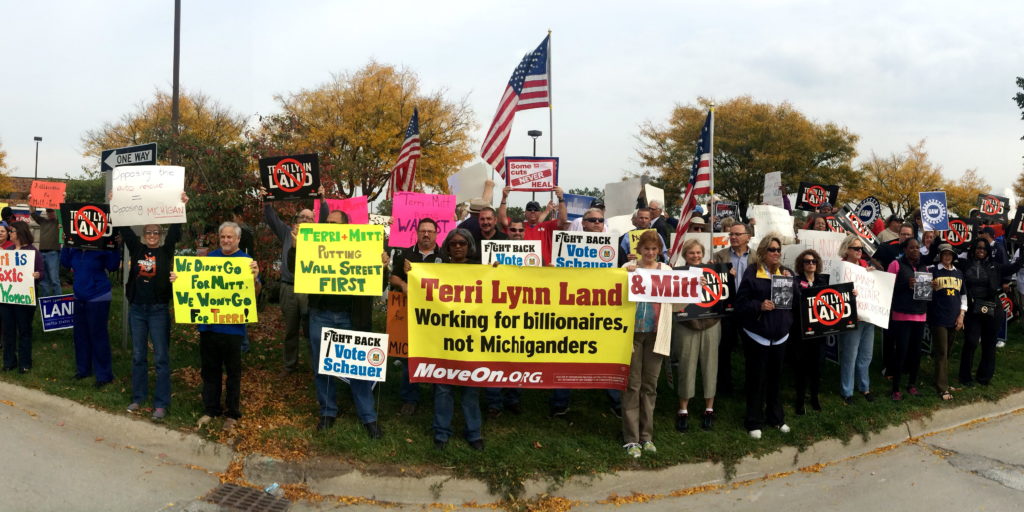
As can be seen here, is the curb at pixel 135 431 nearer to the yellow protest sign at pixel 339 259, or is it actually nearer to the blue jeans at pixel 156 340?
the blue jeans at pixel 156 340

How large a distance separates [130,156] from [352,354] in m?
4.41

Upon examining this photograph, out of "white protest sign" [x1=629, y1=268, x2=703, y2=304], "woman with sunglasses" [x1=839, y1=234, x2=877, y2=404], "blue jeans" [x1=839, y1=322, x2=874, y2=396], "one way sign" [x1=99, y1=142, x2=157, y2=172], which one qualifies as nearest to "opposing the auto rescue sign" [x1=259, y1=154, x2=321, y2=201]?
"one way sign" [x1=99, y1=142, x2=157, y2=172]

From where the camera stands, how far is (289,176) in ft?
25.7

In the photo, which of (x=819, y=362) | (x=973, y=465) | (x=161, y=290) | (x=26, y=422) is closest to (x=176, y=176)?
(x=161, y=290)

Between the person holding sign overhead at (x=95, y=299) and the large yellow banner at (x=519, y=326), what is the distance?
377 centimetres

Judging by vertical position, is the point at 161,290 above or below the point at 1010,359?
above

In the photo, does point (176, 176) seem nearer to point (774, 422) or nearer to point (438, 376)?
point (438, 376)

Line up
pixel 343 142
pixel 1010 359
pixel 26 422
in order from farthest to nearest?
Result: pixel 343 142 < pixel 1010 359 < pixel 26 422

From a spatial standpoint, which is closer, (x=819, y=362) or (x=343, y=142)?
(x=819, y=362)

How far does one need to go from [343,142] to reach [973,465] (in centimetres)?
3248

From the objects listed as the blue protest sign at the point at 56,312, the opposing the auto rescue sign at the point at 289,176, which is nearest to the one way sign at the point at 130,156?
the opposing the auto rescue sign at the point at 289,176

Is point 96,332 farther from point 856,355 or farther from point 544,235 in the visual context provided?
point 856,355

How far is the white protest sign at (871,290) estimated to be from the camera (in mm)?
7773

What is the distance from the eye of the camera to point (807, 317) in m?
7.38
